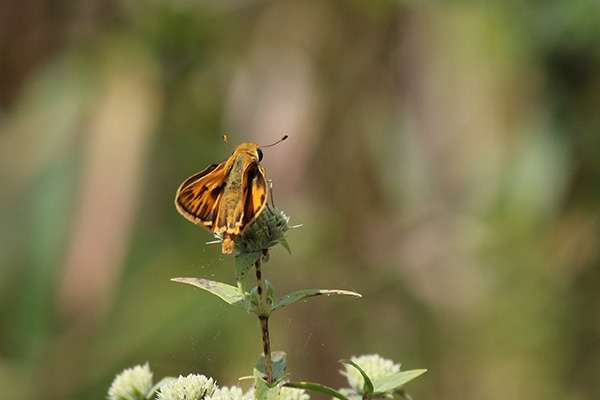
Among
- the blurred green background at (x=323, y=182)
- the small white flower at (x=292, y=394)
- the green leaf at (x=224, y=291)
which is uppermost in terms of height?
the blurred green background at (x=323, y=182)

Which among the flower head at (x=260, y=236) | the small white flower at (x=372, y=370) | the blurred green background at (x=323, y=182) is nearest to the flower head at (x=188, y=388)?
the flower head at (x=260, y=236)

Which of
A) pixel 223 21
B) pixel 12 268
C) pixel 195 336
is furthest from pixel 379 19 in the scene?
pixel 12 268

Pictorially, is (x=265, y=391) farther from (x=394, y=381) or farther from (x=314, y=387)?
(x=394, y=381)

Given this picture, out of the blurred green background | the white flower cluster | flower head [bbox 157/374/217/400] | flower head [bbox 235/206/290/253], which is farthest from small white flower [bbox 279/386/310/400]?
the blurred green background

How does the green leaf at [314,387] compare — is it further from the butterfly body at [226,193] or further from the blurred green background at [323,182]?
the blurred green background at [323,182]

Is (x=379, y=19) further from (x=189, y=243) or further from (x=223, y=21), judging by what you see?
(x=189, y=243)

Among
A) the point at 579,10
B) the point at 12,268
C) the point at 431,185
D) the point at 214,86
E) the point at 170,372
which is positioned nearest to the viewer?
the point at 170,372

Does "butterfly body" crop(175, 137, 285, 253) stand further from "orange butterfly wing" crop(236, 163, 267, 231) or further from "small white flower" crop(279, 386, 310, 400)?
"small white flower" crop(279, 386, 310, 400)

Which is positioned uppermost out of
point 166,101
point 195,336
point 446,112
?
point 166,101
